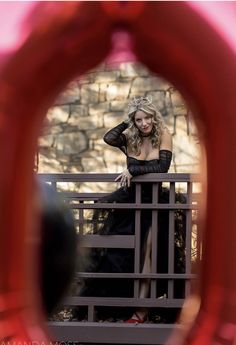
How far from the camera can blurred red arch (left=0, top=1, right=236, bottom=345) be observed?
67.5 inches

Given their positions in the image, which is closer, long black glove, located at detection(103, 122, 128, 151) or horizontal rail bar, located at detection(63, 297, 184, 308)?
horizontal rail bar, located at detection(63, 297, 184, 308)

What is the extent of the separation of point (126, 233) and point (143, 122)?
59cm

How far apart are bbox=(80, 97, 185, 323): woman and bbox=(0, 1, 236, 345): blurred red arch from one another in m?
2.16

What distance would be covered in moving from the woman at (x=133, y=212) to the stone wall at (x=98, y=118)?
1770 mm

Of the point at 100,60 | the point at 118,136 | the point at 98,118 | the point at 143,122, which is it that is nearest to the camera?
the point at 100,60

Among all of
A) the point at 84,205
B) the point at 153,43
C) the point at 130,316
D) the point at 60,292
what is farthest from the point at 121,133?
the point at 153,43

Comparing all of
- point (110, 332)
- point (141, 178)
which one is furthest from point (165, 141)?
point (110, 332)

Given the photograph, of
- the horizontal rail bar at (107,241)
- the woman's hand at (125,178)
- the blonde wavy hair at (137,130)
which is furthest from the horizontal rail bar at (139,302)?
the blonde wavy hair at (137,130)

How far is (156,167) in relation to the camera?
4016mm

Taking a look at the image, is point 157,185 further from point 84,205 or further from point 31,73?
point 31,73

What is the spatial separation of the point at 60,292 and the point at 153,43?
1.35 metres

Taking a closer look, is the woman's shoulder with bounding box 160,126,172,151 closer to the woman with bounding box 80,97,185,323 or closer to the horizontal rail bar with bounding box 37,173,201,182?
the woman with bounding box 80,97,185,323

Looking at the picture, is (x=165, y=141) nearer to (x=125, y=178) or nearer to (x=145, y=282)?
(x=125, y=178)

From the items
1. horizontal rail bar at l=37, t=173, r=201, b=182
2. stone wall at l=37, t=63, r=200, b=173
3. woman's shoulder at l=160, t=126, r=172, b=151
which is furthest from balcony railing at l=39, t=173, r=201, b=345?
stone wall at l=37, t=63, r=200, b=173
